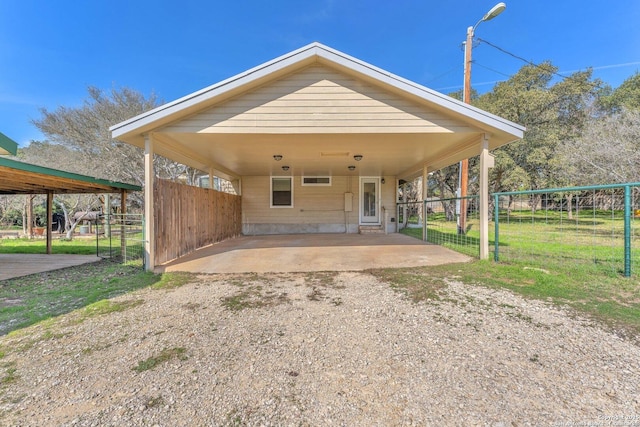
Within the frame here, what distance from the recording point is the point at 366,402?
1.74 metres

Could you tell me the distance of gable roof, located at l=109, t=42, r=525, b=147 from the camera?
495cm

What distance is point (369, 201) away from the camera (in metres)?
11.6

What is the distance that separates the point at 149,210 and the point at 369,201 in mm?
8353

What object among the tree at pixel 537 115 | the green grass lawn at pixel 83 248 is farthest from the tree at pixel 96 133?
the tree at pixel 537 115

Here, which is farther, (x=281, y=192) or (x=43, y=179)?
(x=281, y=192)

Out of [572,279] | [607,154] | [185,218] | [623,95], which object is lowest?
[572,279]

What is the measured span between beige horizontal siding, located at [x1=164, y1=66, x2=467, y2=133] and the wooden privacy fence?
5.11ft

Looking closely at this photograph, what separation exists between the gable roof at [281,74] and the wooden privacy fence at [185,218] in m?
1.11

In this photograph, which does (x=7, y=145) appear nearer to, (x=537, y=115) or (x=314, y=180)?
(x=314, y=180)

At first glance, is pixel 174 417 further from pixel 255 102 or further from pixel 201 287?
pixel 255 102

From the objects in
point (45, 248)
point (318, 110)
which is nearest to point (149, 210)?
point (318, 110)

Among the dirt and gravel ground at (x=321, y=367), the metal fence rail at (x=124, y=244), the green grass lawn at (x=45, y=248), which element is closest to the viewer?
the dirt and gravel ground at (x=321, y=367)

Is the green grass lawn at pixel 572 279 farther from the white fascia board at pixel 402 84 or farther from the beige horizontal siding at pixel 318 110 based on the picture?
the beige horizontal siding at pixel 318 110

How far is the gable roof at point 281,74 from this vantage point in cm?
495
